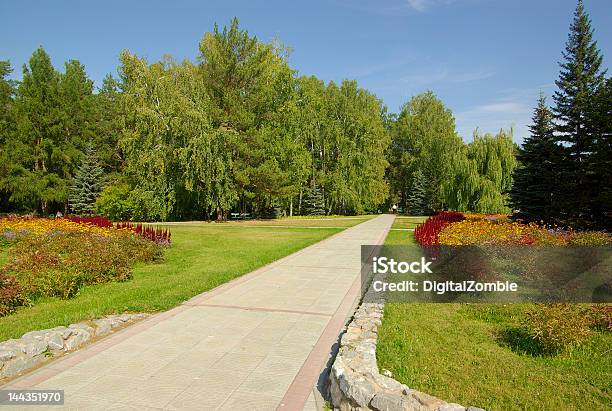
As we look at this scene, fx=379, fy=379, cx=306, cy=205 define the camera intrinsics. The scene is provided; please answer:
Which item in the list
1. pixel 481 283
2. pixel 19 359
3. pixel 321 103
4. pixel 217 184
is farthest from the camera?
pixel 321 103

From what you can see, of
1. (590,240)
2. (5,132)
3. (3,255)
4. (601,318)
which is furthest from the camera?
(5,132)

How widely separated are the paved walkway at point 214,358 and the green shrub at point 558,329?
2.82 m

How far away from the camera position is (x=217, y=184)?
98.4ft

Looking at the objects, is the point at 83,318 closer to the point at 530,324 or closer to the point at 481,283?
the point at 530,324

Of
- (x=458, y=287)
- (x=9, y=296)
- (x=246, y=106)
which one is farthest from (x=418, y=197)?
(x=9, y=296)

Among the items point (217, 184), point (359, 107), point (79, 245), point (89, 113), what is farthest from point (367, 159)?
point (79, 245)

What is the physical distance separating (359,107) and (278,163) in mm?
20893

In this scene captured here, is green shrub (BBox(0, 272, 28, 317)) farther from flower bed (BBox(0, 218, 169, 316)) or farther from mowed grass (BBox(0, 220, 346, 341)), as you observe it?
mowed grass (BBox(0, 220, 346, 341))

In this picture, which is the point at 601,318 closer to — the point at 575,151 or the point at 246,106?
the point at 575,151

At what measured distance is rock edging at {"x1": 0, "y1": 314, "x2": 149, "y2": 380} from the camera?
4594mm

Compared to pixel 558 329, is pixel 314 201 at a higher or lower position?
higher

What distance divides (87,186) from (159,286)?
116ft

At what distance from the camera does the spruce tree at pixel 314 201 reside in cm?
4921

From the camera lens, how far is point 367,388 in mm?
3590
